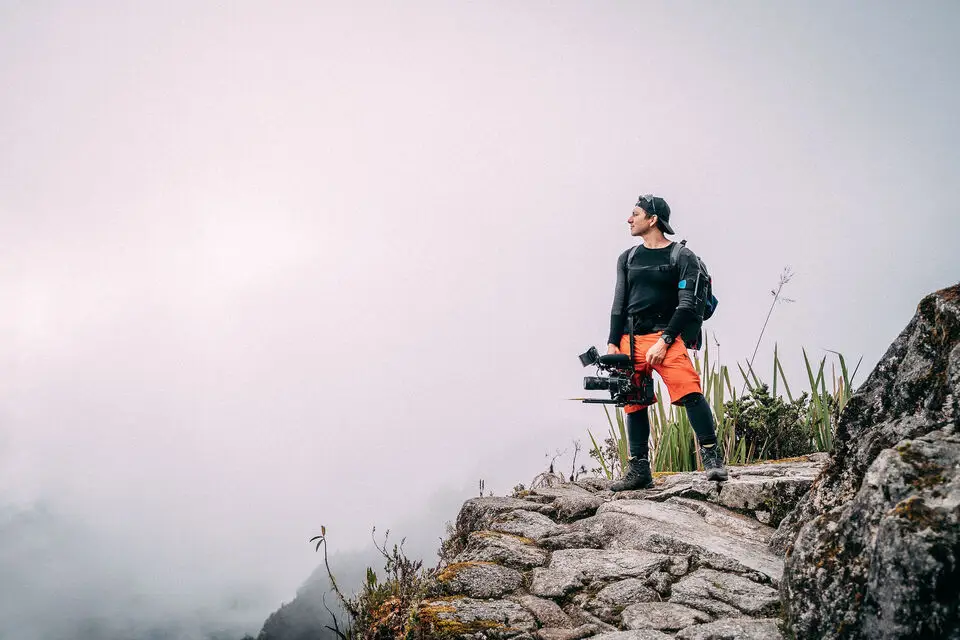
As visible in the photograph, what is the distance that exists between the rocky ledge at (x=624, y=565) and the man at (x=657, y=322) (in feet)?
1.02

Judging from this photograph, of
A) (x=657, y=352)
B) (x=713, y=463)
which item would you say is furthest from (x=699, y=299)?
(x=713, y=463)

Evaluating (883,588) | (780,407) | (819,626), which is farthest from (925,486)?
(780,407)

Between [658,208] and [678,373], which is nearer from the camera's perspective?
[678,373]

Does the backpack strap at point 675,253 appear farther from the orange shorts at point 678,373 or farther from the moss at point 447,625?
the moss at point 447,625

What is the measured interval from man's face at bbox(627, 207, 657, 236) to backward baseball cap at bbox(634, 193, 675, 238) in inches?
1.3

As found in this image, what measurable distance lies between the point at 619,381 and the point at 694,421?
2.04 feet

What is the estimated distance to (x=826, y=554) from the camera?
2.07 meters

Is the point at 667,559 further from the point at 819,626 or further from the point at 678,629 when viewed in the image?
the point at 819,626

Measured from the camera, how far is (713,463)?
485cm

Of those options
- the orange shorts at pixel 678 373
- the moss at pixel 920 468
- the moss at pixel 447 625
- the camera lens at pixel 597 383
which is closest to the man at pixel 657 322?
the orange shorts at pixel 678 373

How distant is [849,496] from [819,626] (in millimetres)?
491

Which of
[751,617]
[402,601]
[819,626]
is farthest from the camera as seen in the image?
[402,601]

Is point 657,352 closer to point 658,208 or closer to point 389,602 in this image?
point 658,208

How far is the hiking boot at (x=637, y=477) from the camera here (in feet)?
16.9
